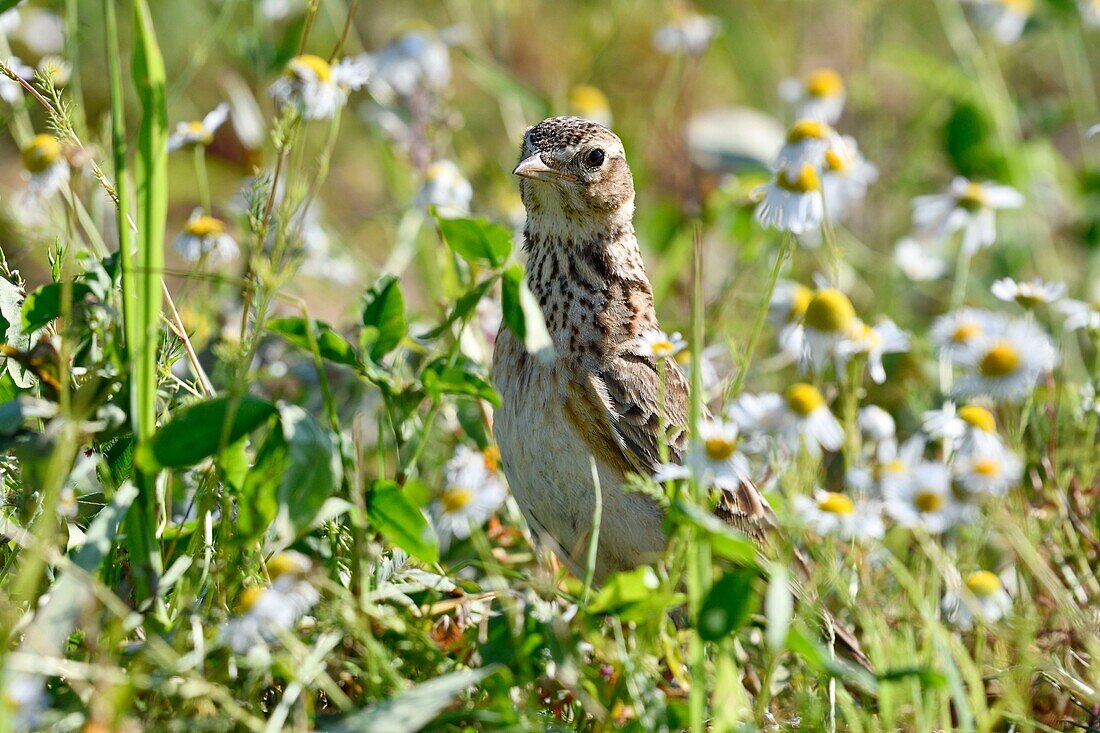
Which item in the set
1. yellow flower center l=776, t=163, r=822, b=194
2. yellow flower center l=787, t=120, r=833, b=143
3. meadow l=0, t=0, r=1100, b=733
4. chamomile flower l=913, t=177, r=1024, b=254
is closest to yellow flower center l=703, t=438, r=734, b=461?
meadow l=0, t=0, r=1100, b=733

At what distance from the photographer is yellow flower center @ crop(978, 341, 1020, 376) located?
9.00ft

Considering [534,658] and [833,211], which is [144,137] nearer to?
[534,658]

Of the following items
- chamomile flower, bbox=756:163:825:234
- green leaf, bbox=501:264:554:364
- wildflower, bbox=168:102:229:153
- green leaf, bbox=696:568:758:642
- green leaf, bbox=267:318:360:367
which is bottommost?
green leaf, bbox=696:568:758:642

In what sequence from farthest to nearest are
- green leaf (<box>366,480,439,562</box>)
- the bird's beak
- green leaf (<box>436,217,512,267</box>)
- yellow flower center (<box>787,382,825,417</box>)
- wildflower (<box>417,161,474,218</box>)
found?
wildflower (<box>417,161,474,218</box>)
the bird's beak
yellow flower center (<box>787,382,825,417</box>)
green leaf (<box>436,217,512,267</box>)
green leaf (<box>366,480,439,562</box>)

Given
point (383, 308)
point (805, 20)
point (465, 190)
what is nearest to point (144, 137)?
point (383, 308)

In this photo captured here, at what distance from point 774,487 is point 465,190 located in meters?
1.47

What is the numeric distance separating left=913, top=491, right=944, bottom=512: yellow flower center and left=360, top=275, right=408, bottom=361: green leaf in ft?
3.81

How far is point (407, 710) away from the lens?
2.11m

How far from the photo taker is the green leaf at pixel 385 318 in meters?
2.74

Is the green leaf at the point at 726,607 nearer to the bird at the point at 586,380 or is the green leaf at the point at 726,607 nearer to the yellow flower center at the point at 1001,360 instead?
the bird at the point at 586,380

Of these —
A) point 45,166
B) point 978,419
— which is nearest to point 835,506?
point 978,419

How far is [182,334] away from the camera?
2699 mm

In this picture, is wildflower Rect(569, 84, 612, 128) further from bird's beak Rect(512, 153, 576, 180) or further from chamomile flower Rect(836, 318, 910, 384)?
chamomile flower Rect(836, 318, 910, 384)

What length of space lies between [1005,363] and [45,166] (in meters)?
2.28
